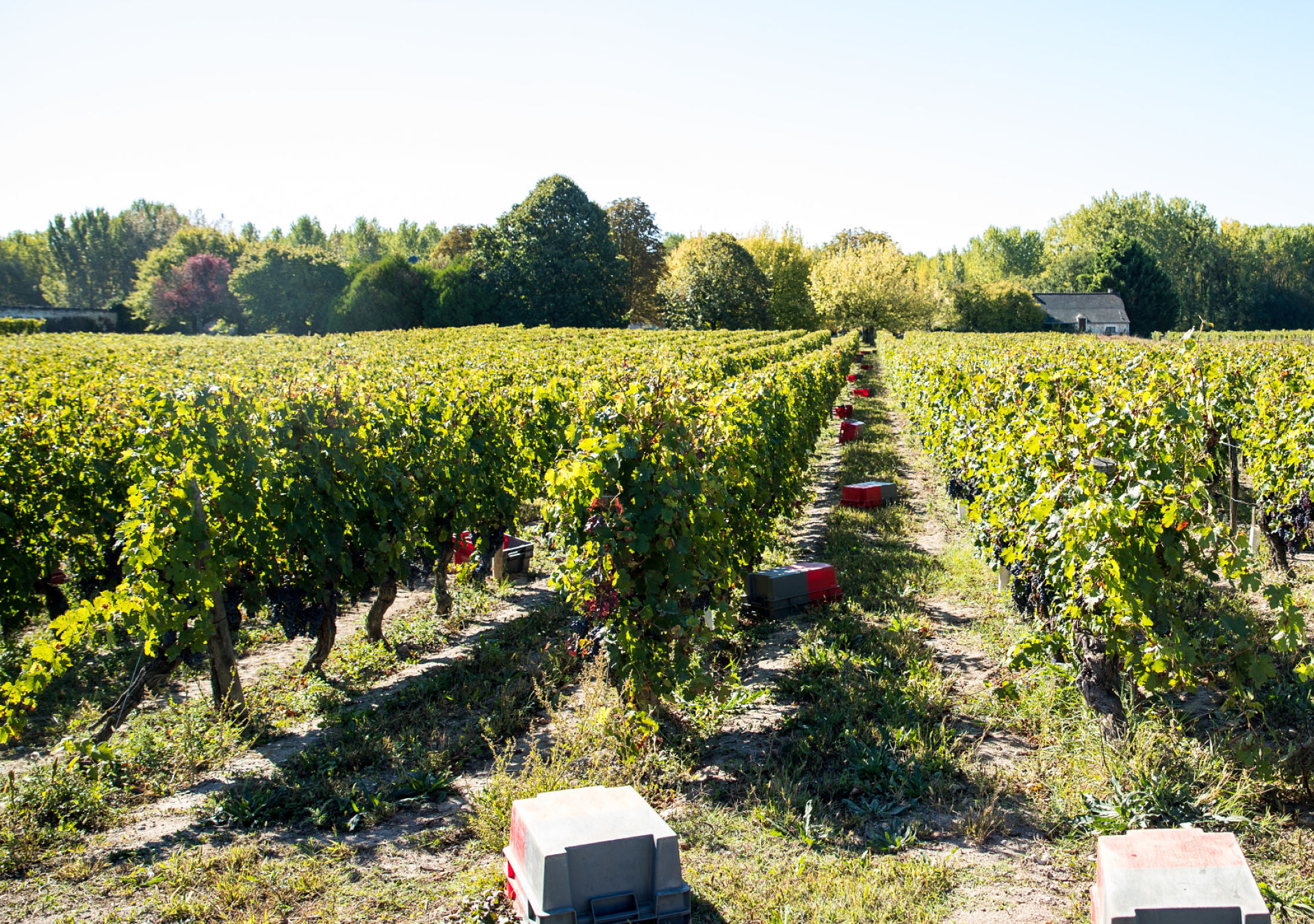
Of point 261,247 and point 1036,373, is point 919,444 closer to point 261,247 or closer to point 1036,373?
point 1036,373

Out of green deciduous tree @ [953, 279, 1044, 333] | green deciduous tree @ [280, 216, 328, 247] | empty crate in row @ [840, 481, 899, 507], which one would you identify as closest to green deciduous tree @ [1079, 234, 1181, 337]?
green deciduous tree @ [953, 279, 1044, 333]

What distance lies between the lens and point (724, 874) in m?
3.49

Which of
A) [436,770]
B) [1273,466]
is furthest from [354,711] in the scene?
[1273,466]

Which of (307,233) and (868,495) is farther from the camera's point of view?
(307,233)

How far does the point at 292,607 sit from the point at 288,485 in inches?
34.7

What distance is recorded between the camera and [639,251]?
5934 centimetres

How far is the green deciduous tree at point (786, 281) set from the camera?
189 feet

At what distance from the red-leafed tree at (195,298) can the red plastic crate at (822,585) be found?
196 feet

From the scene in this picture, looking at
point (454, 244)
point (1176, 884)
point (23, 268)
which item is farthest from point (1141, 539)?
point (23, 268)

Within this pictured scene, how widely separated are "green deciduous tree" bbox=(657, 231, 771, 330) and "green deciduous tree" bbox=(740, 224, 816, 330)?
17.7ft

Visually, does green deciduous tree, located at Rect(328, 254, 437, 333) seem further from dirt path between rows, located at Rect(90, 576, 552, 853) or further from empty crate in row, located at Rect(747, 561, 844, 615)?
empty crate in row, located at Rect(747, 561, 844, 615)

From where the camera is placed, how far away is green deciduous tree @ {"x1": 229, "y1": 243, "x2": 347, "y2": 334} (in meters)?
49.8

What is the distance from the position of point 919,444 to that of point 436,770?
1276cm

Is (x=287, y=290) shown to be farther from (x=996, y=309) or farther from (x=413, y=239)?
(x=413, y=239)
